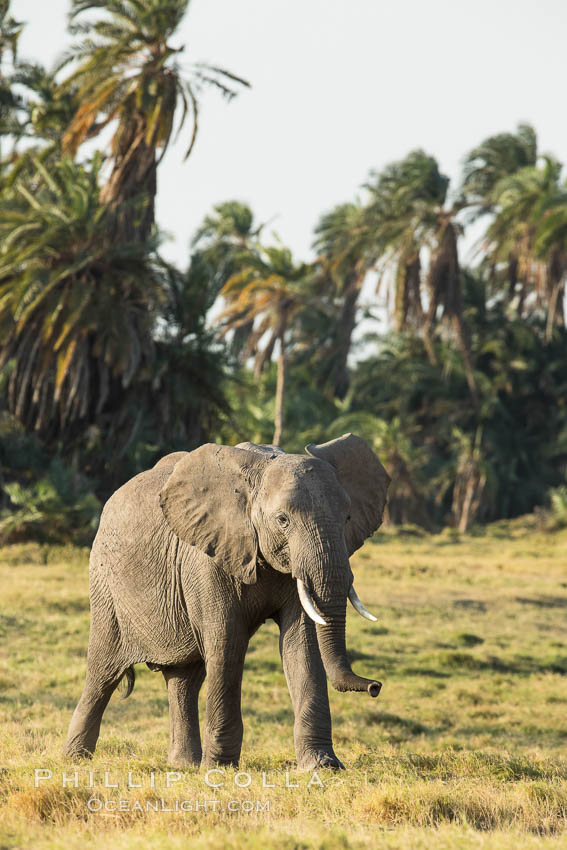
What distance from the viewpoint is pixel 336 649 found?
6.40 metres

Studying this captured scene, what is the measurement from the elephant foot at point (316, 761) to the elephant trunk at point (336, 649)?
73cm

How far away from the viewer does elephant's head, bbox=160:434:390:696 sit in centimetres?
625

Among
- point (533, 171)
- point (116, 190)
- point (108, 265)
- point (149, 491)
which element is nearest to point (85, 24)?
point (116, 190)

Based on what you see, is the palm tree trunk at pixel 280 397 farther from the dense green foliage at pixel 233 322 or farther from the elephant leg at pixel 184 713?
the elephant leg at pixel 184 713

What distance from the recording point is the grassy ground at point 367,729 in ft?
18.1

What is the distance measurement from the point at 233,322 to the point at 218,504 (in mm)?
35381

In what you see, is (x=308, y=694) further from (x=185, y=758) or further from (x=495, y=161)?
(x=495, y=161)

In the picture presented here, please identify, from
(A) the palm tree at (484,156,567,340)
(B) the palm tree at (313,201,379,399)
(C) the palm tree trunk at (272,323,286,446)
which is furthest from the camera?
(B) the palm tree at (313,201,379,399)

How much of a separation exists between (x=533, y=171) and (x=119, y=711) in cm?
3042

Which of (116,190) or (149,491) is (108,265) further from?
(149,491)

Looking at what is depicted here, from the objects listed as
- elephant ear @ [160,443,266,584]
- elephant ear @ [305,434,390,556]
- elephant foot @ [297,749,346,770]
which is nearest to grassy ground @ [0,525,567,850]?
elephant foot @ [297,749,346,770]

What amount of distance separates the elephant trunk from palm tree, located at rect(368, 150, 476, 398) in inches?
1402

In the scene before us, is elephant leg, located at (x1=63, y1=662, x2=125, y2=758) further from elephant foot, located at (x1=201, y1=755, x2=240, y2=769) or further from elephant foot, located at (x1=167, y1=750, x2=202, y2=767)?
elephant foot, located at (x1=201, y1=755, x2=240, y2=769)

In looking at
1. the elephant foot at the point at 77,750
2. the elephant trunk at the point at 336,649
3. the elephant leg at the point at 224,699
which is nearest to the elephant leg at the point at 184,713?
the elephant foot at the point at 77,750
